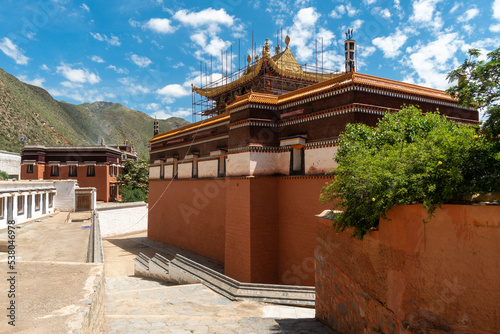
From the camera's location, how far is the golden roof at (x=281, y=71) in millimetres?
19250

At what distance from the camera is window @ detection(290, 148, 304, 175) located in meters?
13.8

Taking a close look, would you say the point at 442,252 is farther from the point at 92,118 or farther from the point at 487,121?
the point at 92,118

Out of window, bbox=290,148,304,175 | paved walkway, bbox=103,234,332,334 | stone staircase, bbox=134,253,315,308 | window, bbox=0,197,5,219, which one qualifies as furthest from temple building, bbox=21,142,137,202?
window, bbox=290,148,304,175

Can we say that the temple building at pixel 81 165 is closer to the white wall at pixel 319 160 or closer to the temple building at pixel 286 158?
the temple building at pixel 286 158

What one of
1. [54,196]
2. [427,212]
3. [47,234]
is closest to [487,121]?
[427,212]

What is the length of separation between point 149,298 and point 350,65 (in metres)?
10.4

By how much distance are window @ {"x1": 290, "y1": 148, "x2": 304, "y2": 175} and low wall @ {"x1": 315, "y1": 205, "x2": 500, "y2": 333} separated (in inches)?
290

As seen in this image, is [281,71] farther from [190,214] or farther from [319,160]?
[190,214]

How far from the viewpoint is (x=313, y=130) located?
13203mm

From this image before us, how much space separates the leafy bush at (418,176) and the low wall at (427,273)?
21 cm

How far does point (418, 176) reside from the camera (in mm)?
4934

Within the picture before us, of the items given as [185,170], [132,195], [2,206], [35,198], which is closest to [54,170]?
[132,195]

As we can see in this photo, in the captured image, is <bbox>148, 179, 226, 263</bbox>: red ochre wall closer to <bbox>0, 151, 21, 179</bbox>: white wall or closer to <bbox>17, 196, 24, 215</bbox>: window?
<bbox>17, 196, 24, 215</bbox>: window

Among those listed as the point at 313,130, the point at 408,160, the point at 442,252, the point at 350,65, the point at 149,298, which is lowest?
the point at 149,298
